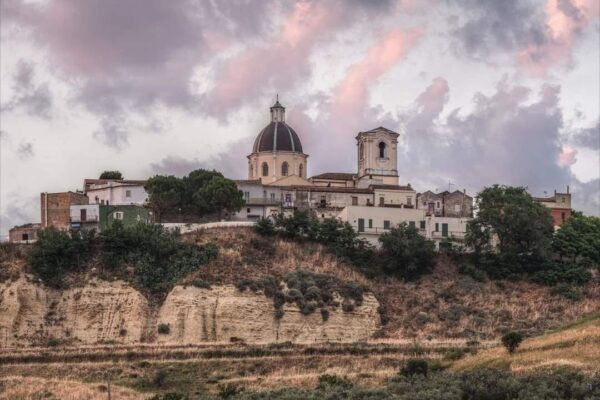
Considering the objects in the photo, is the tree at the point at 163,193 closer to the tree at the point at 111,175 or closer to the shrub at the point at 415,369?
the tree at the point at 111,175

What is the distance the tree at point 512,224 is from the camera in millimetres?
76375

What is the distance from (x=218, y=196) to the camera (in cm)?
8075

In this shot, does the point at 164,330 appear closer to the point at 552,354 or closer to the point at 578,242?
the point at 552,354

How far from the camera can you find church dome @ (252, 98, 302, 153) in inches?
3716

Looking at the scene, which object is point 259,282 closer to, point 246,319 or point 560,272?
point 246,319

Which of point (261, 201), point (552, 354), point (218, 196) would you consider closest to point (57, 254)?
point (218, 196)

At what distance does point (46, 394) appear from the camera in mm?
47781

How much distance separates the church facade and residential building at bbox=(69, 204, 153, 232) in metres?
8.79

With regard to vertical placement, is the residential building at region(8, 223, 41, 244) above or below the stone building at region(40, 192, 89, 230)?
below

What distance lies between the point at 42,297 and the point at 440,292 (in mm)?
25853

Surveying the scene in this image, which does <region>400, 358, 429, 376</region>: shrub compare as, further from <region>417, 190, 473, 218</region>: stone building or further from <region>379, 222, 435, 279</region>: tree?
<region>417, 190, 473, 218</region>: stone building

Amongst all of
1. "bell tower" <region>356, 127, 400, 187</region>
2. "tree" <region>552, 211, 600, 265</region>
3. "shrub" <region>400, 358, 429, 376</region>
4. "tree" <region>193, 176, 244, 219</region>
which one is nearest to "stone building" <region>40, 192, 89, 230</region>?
"tree" <region>193, 176, 244, 219</region>

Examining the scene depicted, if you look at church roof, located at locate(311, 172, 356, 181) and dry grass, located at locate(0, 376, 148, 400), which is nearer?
dry grass, located at locate(0, 376, 148, 400)

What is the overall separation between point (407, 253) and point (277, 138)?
24.3m
